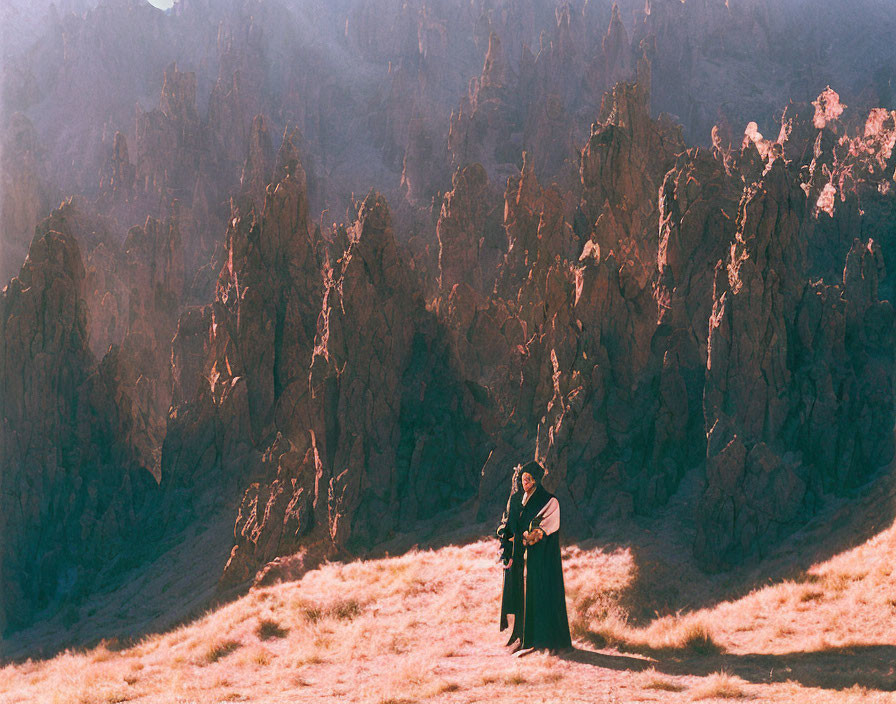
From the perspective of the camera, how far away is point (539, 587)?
15.2 meters

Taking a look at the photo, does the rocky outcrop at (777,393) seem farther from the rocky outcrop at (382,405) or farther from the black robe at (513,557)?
the rocky outcrop at (382,405)

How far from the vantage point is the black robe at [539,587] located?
1521 cm

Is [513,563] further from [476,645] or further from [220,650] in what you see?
[220,650]

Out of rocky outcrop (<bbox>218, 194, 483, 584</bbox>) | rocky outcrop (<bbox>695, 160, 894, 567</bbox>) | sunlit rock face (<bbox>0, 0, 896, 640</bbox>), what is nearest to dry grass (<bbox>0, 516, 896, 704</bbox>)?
rocky outcrop (<bbox>695, 160, 894, 567</bbox>)

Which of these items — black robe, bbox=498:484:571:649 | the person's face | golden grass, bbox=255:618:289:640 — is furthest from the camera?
golden grass, bbox=255:618:289:640

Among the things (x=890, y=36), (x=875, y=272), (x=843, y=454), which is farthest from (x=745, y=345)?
(x=890, y=36)

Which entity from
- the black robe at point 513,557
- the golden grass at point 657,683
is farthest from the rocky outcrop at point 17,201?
the golden grass at point 657,683

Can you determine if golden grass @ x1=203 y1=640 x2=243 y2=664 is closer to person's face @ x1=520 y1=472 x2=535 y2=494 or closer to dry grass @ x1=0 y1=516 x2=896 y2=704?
dry grass @ x1=0 y1=516 x2=896 y2=704

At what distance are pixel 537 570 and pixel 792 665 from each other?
14.9 ft

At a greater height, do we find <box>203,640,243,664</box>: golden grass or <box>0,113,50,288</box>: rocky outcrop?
<box>0,113,50,288</box>: rocky outcrop

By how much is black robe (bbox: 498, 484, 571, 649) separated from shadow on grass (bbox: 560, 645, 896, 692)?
1.80ft

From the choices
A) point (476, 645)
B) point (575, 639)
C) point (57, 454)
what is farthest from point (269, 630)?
point (57, 454)

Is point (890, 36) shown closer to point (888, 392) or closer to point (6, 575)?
point (888, 392)

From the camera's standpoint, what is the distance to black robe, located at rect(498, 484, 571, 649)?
15.2 m
